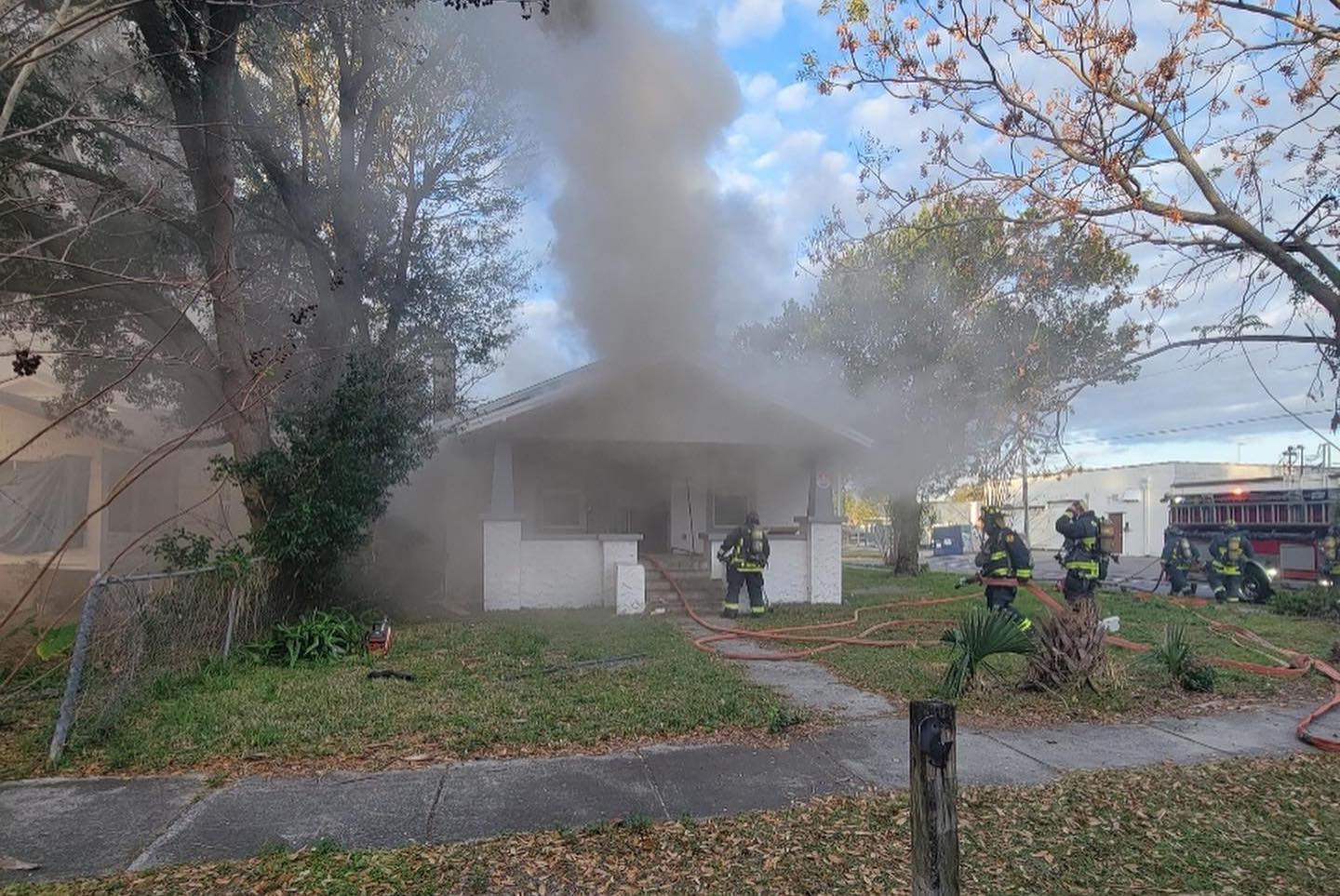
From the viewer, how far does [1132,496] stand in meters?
40.4

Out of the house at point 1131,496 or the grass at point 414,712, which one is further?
the house at point 1131,496

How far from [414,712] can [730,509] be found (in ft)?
32.1

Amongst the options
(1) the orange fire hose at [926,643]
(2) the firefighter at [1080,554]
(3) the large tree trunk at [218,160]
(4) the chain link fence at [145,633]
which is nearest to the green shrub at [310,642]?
(4) the chain link fence at [145,633]

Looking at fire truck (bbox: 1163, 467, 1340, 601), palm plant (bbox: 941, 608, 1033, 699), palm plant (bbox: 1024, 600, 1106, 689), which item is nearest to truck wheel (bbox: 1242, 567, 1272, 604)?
fire truck (bbox: 1163, 467, 1340, 601)

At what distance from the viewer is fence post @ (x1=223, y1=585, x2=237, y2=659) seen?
7566 millimetres

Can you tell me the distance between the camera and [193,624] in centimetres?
716

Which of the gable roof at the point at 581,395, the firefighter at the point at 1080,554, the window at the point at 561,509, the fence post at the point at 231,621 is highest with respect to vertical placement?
the gable roof at the point at 581,395

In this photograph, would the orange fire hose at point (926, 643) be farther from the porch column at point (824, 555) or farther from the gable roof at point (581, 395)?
the gable roof at point (581, 395)

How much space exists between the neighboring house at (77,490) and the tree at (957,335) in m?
10.6

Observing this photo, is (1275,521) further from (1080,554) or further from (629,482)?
(629,482)

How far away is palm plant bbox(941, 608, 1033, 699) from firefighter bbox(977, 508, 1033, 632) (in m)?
3.21

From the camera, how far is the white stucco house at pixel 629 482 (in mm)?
11906

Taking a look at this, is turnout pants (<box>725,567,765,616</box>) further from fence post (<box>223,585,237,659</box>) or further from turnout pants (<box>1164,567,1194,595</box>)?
turnout pants (<box>1164,567,1194,595</box>)

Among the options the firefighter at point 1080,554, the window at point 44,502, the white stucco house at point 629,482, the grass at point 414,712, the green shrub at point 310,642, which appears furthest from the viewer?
the window at point 44,502
